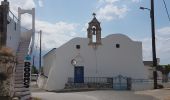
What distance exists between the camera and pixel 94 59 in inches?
1581

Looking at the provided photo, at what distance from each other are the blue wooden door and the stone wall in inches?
763

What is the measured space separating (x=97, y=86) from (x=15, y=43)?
12253 mm

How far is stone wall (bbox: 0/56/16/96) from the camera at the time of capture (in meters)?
18.8

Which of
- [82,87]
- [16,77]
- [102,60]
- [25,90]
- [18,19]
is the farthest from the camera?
[102,60]

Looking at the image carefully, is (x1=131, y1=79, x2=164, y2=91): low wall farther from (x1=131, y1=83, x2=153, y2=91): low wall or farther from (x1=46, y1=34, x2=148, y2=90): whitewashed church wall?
(x1=46, y1=34, x2=148, y2=90): whitewashed church wall

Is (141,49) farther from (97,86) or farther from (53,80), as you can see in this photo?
(53,80)

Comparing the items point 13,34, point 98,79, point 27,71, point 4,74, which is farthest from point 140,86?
point 4,74

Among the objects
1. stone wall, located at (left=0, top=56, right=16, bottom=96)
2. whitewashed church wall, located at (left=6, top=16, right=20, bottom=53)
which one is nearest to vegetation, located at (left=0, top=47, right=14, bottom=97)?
stone wall, located at (left=0, top=56, right=16, bottom=96)

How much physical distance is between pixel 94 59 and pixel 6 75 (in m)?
21.6

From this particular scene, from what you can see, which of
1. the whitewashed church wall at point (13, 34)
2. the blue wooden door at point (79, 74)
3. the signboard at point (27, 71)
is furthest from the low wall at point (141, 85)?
the signboard at point (27, 71)

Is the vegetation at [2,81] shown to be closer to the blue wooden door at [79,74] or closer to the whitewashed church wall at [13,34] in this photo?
the whitewashed church wall at [13,34]

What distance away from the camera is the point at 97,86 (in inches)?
1511

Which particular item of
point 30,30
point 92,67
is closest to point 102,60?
point 92,67

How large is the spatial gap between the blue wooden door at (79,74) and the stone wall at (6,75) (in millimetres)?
19373
